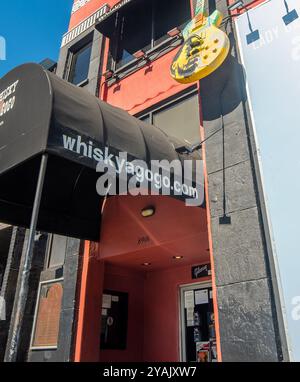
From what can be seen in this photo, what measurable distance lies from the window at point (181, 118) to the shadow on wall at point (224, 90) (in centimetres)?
70

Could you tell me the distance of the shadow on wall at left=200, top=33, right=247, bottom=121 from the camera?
5.33m

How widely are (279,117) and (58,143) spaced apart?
2.83 m

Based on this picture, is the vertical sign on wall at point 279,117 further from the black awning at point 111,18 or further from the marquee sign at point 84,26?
the marquee sign at point 84,26

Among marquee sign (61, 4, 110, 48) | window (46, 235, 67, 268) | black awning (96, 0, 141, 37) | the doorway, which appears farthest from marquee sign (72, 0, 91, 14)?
the doorway

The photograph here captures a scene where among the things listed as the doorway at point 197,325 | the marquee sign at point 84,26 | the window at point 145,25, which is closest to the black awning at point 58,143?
the doorway at point 197,325

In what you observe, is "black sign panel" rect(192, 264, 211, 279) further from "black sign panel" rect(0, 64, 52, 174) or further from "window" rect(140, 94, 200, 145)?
"black sign panel" rect(0, 64, 52, 174)

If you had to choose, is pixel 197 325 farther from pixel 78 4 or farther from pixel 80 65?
pixel 78 4

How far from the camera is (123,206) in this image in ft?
21.9

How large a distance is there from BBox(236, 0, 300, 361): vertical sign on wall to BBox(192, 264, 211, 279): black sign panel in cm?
278

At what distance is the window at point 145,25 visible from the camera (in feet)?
26.0

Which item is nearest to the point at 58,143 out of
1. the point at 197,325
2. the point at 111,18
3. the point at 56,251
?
the point at 197,325

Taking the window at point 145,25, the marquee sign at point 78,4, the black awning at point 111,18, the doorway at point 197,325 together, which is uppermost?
the marquee sign at point 78,4

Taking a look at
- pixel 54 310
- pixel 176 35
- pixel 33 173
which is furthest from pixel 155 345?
pixel 176 35

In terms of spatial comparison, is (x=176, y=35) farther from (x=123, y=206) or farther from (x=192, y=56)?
(x=123, y=206)
